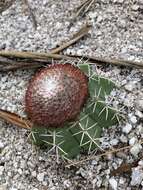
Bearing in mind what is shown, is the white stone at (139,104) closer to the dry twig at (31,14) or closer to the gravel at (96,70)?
the gravel at (96,70)

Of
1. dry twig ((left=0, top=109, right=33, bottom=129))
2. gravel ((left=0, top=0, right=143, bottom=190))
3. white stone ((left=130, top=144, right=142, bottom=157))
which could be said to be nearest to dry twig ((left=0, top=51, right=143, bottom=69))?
gravel ((left=0, top=0, right=143, bottom=190))

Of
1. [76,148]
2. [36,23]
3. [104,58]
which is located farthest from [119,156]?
[36,23]

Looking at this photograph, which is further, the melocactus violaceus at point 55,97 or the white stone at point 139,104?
the white stone at point 139,104

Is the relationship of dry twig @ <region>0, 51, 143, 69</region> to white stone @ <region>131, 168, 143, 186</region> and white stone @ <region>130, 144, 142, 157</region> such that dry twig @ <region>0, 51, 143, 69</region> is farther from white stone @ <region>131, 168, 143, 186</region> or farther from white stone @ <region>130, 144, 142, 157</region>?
white stone @ <region>131, 168, 143, 186</region>

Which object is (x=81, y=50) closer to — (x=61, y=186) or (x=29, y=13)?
(x=29, y=13)

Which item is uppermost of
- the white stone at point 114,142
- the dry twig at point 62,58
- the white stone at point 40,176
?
the dry twig at point 62,58

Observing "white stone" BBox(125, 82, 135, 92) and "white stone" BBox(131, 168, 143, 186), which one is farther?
"white stone" BBox(125, 82, 135, 92)

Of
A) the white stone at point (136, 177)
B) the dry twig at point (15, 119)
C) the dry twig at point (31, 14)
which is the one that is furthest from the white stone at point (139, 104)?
the dry twig at point (31, 14)
